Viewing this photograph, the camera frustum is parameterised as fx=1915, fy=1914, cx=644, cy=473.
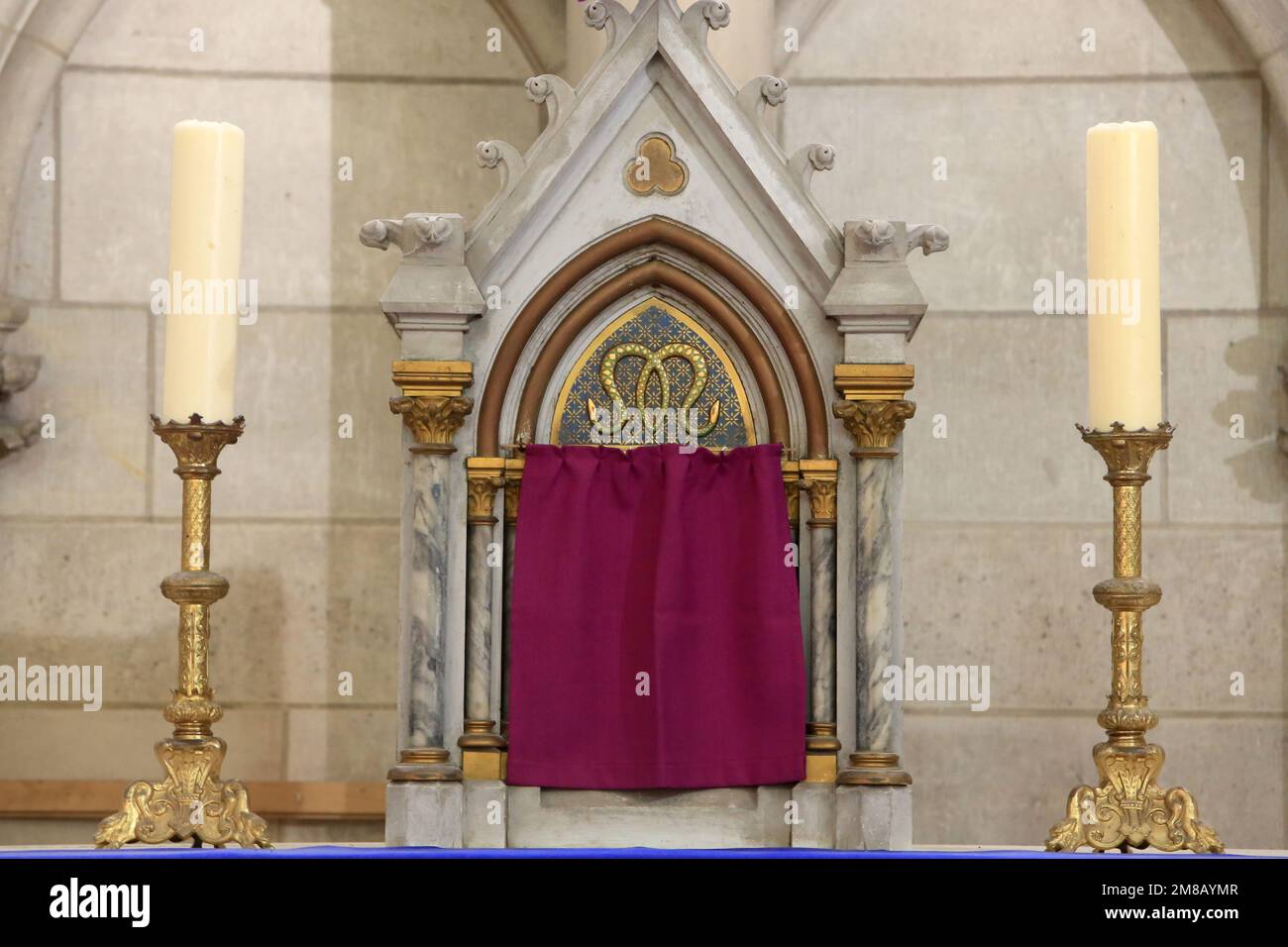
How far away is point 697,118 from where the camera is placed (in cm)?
542

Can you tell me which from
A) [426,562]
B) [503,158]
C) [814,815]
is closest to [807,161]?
[503,158]

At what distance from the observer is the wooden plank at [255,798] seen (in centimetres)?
727

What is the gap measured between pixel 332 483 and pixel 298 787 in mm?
1180

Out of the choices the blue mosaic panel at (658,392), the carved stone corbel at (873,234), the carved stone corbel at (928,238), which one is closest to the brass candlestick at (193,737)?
the blue mosaic panel at (658,392)

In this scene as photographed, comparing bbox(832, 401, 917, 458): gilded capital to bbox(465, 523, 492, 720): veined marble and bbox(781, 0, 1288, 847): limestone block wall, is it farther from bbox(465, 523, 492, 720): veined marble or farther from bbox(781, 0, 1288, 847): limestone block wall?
bbox(781, 0, 1288, 847): limestone block wall

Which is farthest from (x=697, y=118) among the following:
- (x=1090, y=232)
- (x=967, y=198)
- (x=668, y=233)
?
(x=967, y=198)

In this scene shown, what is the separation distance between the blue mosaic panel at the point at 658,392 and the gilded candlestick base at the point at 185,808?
1343 mm

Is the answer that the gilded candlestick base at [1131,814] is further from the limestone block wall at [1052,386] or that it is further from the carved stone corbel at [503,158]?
the limestone block wall at [1052,386]

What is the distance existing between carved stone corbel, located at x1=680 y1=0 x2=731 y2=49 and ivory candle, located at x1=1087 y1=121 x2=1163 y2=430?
43.1 inches

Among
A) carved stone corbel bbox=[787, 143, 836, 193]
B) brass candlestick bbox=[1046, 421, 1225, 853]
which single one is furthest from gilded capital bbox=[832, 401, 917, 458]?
carved stone corbel bbox=[787, 143, 836, 193]

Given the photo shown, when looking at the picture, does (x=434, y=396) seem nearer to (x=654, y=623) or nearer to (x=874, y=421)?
(x=654, y=623)

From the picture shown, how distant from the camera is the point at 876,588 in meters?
5.20

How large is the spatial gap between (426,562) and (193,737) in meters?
0.77

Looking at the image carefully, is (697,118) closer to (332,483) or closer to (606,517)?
(606,517)
